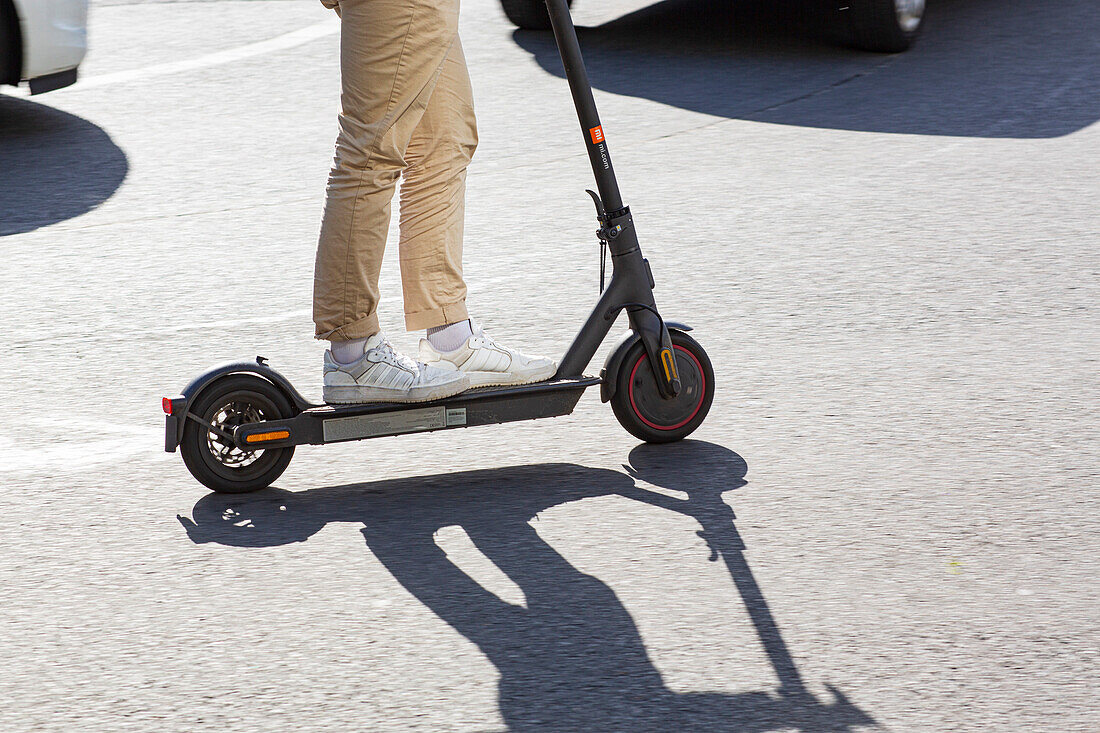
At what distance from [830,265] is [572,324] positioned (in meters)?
1.19

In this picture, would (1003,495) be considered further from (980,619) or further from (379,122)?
(379,122)

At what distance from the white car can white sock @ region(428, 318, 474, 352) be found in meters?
5.09

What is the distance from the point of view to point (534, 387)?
3.95 m

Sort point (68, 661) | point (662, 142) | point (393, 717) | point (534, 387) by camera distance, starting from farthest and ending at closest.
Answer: point (662, 142) < point (534, 387) < point (68, 661) < point (393, 717)

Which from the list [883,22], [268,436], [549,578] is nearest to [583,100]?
[268,436]

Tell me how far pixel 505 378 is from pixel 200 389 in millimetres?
817

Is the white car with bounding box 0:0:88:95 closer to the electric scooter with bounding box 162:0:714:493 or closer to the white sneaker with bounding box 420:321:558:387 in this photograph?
the electric scooter with bounding box 162:0:714:493

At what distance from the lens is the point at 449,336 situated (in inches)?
157

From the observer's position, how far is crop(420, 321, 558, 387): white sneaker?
12.9ft

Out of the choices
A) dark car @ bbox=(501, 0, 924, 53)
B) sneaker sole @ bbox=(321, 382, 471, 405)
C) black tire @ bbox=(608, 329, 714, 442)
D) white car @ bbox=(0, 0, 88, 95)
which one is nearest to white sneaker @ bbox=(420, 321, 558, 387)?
sneaker sole @ bbox=(321, 382, 471, 405)

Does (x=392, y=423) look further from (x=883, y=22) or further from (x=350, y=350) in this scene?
(x=883, y=22)

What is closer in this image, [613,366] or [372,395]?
[372,395]

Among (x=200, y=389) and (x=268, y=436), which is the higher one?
(x=200, y=389)

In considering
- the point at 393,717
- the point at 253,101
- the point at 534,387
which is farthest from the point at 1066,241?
the point at 253,101
